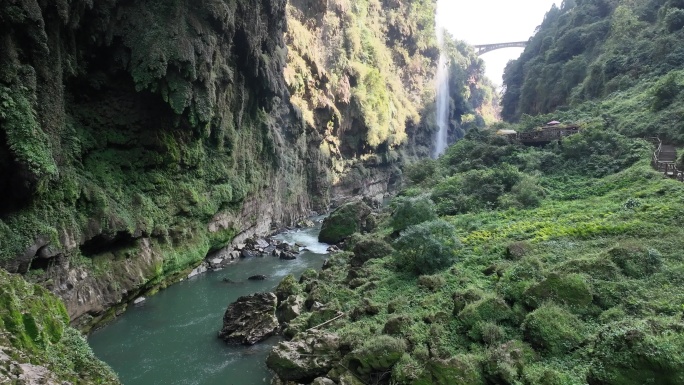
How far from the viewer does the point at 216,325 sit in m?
19.1

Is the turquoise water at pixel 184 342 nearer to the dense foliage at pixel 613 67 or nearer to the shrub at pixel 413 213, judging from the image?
the shrub at pixel 413 213

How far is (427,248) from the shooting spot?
1761 centimetres

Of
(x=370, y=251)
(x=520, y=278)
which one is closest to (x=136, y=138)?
(x=370, y=251)

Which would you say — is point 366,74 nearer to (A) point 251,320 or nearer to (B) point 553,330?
(A) point 251,320

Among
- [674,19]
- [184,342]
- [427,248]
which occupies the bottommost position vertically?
[184,342]

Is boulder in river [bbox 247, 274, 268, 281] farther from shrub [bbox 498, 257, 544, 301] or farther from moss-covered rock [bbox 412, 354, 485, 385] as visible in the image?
moss-covered rock [bbox 412, 354, 485, 385]

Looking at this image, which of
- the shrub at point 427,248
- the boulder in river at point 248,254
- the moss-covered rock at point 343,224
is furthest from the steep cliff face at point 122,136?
the shrub at point 427,248

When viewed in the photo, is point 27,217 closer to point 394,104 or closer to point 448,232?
point 448,232

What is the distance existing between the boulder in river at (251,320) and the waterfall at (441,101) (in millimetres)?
73371

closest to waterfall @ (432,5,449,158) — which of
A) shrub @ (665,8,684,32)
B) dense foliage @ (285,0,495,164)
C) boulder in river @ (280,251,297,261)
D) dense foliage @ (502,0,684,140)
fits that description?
dense foliage @ (285,0,495,164)

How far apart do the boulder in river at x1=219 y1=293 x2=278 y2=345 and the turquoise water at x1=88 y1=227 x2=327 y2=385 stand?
37 cm

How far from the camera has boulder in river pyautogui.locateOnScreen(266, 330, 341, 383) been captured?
13.0 m

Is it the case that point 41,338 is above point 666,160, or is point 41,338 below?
above

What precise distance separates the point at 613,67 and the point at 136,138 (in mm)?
44106
